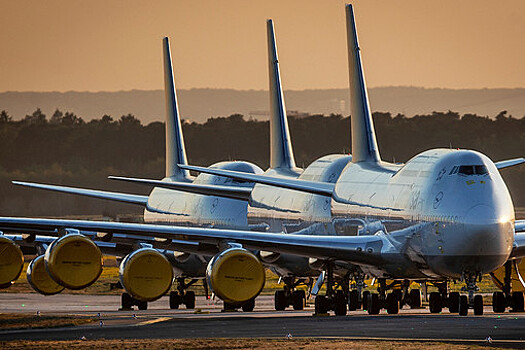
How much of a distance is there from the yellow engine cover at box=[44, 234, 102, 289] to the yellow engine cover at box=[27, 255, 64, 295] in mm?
6399

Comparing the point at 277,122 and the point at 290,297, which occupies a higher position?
the point at 277,122

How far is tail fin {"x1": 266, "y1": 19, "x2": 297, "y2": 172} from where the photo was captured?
53125mm

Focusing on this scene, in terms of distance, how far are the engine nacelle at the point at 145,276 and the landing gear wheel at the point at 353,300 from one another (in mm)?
7561

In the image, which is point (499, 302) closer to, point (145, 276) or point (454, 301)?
point (454, 301)

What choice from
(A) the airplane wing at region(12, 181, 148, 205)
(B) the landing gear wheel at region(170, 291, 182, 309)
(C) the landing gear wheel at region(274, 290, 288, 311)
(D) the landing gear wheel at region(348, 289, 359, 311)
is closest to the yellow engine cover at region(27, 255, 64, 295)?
(A) the airplane wing at region(12, 181, 148, 205)

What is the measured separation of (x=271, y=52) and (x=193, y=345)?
30303mm

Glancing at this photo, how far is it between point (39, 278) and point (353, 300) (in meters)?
10.00

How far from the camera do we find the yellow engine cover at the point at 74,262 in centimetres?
3669

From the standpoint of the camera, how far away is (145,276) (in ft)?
121

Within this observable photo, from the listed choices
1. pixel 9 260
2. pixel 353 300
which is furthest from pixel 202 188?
pixel 9 260

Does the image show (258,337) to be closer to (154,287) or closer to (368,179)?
(154,287)

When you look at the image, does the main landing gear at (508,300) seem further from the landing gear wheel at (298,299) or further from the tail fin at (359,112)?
the landing gear wheel at (298,299)

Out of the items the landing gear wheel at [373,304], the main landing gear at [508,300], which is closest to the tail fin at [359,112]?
the landing gear wheel at [373,304]

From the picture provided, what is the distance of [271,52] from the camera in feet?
182
